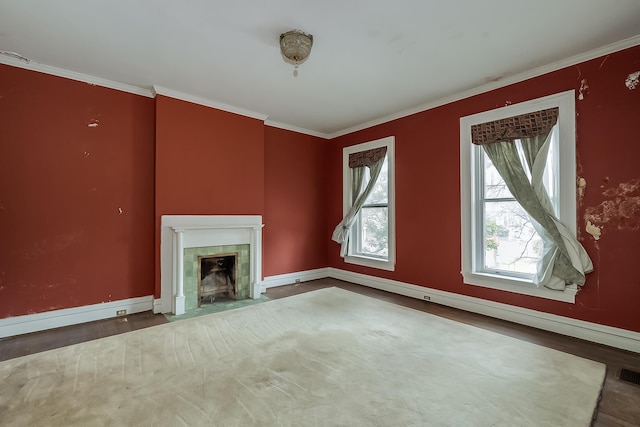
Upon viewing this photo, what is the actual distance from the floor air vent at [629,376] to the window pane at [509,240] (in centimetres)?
114

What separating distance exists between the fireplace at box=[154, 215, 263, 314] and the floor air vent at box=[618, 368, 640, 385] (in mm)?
3860

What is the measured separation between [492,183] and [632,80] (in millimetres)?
1445

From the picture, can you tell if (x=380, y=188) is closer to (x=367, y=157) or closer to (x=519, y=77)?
(x=367, y=157)

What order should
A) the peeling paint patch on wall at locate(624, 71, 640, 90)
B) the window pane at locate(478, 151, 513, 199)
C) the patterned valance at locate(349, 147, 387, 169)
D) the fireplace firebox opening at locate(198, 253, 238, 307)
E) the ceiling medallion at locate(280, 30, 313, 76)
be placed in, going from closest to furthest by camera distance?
1. the ceiling medallion at locate(280, 30, 313, 76)
2. the peeling paint patch on wall at locate(624, 71, 640, 90)
3. the window pane at locate(478, 151, 513, 199)
4. the fireplace firebox opening at locate(198, 253, 238, 307)
5. the patterned valance at locate(349, 147, 387, 169)

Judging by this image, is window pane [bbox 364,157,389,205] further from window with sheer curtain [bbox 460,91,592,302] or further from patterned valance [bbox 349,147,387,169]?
window with sheer curtain [bbox 460,91,592,302]

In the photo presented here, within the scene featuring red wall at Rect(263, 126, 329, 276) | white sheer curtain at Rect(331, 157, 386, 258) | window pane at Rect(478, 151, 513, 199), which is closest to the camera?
window pane at Rect(478, 151, 513, 199)

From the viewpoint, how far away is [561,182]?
294 centimetres

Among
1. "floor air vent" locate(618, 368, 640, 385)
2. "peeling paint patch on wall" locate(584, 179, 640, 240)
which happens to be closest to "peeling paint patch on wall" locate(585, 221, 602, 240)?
"peeling paint patch on wall" locate(584, 179, 640, 240)

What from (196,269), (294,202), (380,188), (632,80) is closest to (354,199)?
(380,188)

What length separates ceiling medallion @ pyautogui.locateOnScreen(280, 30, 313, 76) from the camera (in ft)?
8.00

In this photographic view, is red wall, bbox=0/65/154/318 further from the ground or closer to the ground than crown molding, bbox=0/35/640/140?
closer to the ground

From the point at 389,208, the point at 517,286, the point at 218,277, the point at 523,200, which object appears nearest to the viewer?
the point at 523,200

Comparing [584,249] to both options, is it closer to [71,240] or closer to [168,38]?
[168,38]

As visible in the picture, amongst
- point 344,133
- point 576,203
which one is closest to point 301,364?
point 576,203
